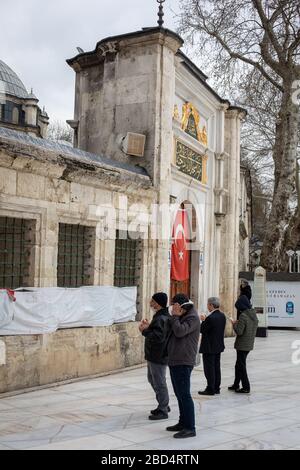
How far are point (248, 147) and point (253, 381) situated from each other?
25066 millimetres

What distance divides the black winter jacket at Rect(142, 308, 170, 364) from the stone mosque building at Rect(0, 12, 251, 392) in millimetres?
2495

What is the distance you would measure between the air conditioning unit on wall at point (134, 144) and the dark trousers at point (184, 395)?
6651 millimetres

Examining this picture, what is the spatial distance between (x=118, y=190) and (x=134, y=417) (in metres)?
5.06

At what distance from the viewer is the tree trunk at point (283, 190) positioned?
21.8 metres

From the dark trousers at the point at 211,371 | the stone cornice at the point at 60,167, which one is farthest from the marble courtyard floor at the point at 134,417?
the stone cornice at the point at 60,167

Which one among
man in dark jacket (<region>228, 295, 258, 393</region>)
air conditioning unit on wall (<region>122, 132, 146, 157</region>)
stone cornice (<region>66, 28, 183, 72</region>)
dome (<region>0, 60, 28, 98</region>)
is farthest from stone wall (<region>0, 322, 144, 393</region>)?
dome (<region>0, 60, 28, 98</region>)

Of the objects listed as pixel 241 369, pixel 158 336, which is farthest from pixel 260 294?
pixel 158 336

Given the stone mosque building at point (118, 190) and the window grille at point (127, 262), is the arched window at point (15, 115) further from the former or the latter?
the window grille at point (127, 262)

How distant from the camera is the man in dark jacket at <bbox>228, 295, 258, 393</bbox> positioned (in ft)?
29.1

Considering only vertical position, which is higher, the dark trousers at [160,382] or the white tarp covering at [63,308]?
the white tarp covering at [63,308]

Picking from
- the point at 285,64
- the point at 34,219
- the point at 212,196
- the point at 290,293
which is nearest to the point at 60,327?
the point at 34,219

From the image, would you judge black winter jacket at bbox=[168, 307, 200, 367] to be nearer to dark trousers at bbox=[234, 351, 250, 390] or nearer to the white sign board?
dark trousers at bbox=[234, 351, 250, 390]

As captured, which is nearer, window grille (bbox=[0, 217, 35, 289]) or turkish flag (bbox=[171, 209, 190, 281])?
window grille (bbox=[0, 217, 35, 289])

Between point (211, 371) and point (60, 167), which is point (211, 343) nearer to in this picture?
point (211, 371)
